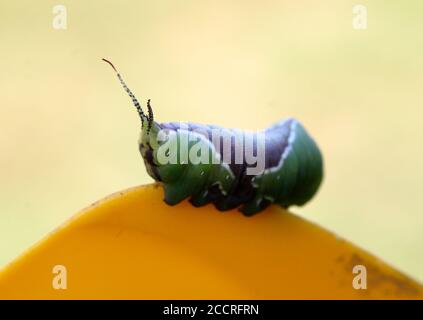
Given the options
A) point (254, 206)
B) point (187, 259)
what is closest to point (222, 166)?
point (254, 206)

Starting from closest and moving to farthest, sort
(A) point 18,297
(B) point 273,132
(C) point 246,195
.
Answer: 1. (A) point 18,297
2. (C) point 246,195
3. (B) point 273,132

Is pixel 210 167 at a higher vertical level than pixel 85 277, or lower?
higher

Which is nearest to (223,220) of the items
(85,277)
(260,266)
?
(260,266)

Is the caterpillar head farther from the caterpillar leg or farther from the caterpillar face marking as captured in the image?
the caterpillar leg

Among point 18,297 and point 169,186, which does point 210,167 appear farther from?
point 18,297

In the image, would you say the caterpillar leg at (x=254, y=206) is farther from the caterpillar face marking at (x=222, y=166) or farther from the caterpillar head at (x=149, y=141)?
the caterpillar head at (x=149, y=141)

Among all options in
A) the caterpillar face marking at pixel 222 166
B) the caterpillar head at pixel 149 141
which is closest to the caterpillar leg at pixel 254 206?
the caterpillar face marking at pixel 222 166
